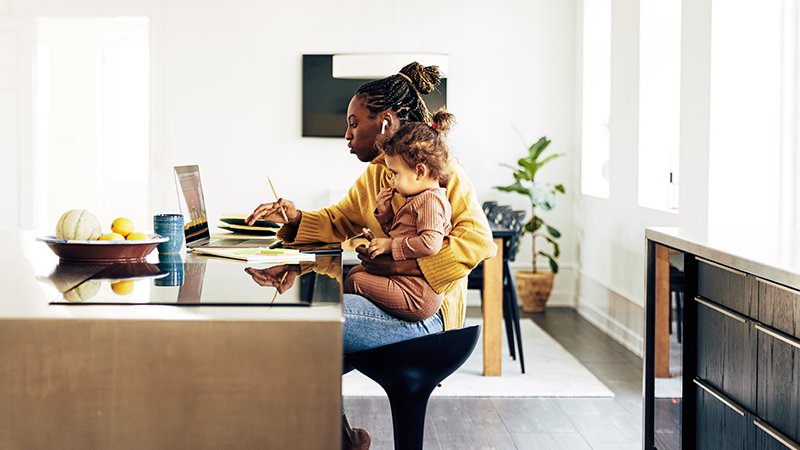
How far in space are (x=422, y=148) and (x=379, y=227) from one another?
0.36 metres

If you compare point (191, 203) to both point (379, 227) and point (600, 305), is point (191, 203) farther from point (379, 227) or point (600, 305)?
point (600, 305)

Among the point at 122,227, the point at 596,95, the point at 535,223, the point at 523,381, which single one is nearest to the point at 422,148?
the point at 122,227

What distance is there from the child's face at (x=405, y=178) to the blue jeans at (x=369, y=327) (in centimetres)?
28

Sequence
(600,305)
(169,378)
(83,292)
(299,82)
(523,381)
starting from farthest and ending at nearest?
(299,82)
(600,305)
(523,381)
(83,292)
(169,378)

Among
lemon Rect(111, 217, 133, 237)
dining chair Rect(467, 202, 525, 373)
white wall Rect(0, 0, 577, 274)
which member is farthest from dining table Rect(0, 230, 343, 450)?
white wall Rect(0, 0, 577, 274)

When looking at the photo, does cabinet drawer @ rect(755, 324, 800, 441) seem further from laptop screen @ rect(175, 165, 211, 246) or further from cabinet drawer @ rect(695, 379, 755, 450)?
laptop screen @ rect(175, 165, 211, 246)

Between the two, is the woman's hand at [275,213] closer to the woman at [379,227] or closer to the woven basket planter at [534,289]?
the woman at [379,227]

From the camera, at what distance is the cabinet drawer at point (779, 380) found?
53.2 inches

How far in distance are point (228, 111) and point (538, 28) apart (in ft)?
8.35

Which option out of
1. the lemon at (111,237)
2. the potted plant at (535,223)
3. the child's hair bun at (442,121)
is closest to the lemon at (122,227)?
the lemon at (111,237)

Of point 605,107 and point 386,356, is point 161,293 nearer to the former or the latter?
point 386,356

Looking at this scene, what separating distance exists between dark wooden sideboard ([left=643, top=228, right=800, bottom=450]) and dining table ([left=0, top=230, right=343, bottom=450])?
0.98 meters

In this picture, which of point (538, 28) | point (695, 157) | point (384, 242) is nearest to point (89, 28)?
point (538, 28)

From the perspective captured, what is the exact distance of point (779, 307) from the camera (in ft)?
4.63
